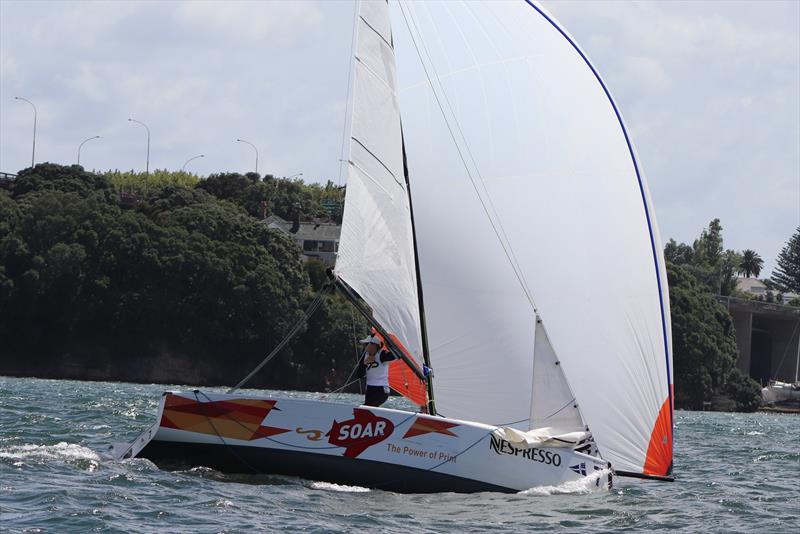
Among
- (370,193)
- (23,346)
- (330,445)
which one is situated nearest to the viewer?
(330,445)

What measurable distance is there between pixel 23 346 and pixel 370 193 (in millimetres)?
55108

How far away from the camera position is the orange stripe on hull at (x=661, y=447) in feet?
55.2

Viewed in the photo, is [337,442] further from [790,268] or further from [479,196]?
[790,268]

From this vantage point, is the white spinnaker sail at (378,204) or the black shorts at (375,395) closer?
the white spinnaker sail at (378,204)

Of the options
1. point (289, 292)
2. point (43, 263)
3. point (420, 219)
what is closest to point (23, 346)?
point (43, 263)

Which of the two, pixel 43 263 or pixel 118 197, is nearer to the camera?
pixel 43 263

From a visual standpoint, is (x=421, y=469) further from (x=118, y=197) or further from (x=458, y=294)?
(x=118, y=197)

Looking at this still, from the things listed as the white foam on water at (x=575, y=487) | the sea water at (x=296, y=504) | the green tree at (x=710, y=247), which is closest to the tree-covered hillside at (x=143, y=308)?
the sea water at (x=296, y=504)

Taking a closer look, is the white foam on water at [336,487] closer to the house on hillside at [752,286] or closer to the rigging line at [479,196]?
the rigging line at [479,196]

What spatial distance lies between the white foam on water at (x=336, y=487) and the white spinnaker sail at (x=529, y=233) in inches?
78.8

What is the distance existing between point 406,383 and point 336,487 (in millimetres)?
2414

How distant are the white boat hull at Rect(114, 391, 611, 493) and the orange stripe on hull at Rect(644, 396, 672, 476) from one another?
8.11 ft

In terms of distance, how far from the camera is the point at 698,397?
3388 inches

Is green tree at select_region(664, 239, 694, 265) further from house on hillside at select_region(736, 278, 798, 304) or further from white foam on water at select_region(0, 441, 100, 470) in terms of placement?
white foam on water at select_region(0, 441, 100, 470)
